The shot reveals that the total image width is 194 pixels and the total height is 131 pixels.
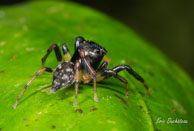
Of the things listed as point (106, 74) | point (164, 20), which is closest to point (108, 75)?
point (106, 74)

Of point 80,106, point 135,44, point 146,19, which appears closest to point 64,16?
point 135,44

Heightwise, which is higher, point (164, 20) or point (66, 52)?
point (66, 52)

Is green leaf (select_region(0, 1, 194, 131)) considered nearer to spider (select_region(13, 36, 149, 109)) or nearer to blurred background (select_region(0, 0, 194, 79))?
spider (select_region(13, 36, 149, 109))

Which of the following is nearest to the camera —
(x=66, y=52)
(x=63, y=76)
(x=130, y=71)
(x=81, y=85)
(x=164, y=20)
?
(x=63, y=76)

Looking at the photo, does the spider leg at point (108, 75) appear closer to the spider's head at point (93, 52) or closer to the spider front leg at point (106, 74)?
the spider front leg at point (106, 74)

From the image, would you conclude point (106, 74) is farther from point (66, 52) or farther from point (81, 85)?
point (66, 52)

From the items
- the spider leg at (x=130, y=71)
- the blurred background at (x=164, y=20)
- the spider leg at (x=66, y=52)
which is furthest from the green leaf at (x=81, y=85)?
the blurred background at (x=164, y=20)
